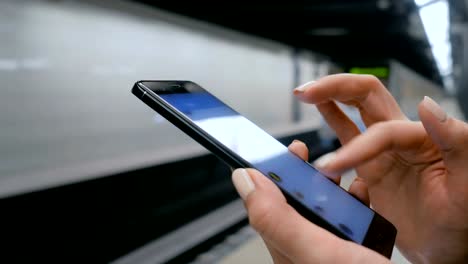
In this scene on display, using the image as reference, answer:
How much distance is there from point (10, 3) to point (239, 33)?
16.7 ft

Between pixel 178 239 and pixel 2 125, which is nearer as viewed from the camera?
pixel 2 125

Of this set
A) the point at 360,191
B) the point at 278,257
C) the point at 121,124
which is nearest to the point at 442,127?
the point at 360,191

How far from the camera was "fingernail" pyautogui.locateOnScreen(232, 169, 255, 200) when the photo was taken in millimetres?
652

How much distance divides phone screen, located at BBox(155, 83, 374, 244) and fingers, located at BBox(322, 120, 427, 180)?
9 centimetres

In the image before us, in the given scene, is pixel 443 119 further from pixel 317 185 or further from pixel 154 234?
pixel 154 234

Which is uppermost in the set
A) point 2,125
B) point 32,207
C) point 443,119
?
point 443,119

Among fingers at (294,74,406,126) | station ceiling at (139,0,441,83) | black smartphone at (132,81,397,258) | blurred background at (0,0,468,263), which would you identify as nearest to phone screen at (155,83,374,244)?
black smartphone at (132,81,397,258)

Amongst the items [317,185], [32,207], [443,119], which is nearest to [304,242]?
[317,185]

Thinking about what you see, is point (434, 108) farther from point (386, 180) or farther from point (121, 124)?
point (121, 124)

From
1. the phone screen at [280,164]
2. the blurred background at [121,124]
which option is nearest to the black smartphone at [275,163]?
the phone screen at [280,164]

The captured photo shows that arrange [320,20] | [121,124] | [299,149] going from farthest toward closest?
[320,20] → [121,124] → [299,149]

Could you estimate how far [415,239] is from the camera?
3.57 ft

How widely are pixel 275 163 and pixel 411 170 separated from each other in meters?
0.38

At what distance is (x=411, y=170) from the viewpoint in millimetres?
1062
